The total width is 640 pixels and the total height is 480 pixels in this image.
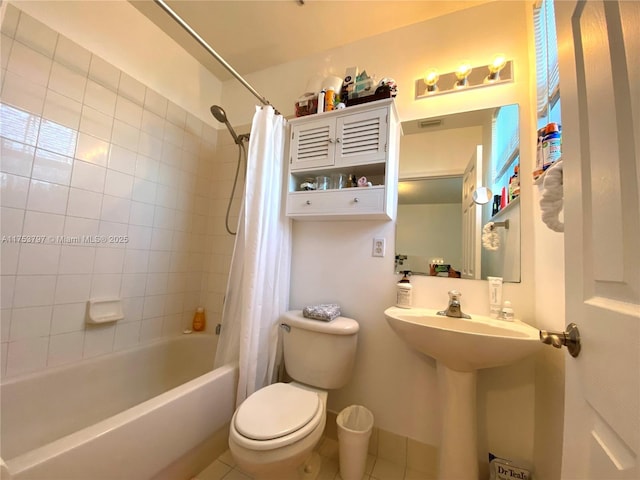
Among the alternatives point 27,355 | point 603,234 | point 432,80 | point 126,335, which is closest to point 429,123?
point 432,80

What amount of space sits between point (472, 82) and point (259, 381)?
2.03m

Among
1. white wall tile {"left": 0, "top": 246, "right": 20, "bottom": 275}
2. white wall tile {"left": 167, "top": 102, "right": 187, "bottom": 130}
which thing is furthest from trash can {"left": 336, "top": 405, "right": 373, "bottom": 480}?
white wall tile {"left": 167, "top": 102, "right": 187, "bottom": 130}

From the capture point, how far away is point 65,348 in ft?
4.15

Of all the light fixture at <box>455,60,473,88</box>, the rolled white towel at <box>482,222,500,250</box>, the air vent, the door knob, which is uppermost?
the light fixture at <box>455,60,473,88</box>

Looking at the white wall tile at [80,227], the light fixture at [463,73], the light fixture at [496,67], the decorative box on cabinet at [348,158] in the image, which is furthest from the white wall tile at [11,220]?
the light fixture at [496,67]

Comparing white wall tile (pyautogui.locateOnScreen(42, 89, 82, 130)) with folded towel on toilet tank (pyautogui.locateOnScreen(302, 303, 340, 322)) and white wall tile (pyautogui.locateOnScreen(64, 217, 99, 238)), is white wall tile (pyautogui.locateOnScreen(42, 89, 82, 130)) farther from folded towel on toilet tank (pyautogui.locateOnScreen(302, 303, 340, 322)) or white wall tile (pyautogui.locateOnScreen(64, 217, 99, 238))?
folded towel on toilet tank (pyautogui.locateOnScreen(302, 303, 340, 322))

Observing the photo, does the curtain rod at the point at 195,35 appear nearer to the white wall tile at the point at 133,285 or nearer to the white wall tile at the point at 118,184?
the white wall tile at the point at 118,184

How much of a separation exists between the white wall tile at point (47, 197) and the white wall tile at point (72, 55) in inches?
25.1

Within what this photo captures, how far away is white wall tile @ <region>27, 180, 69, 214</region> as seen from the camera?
3.83 ft

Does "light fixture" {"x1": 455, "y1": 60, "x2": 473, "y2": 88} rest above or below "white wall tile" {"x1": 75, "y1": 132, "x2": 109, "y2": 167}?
above

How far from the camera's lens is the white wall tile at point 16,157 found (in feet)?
3.56

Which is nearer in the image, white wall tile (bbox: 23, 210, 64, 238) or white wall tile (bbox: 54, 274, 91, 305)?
white wall tile (bbox: 23, 210, 64, 238)

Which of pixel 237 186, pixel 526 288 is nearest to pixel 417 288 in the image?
pixel 526 288

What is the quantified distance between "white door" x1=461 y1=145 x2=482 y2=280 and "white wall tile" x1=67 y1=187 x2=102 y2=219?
201cm
